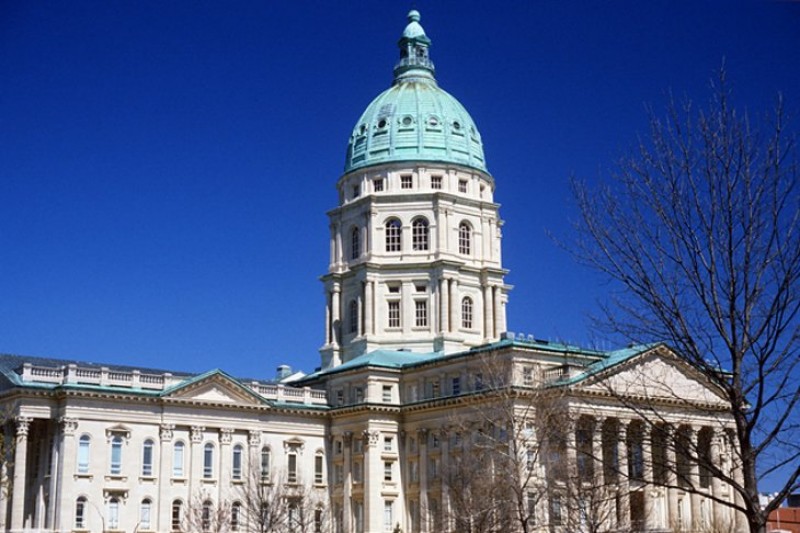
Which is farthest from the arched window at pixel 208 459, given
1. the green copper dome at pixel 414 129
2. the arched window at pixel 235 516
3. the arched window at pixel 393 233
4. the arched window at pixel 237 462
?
the green copper dome at pixel 414 129

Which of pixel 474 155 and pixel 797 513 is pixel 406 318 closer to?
pixel 474 155

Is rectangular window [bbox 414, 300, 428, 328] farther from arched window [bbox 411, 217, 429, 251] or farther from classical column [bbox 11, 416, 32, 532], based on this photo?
classical column [bbox 11, 416, 32, 532]

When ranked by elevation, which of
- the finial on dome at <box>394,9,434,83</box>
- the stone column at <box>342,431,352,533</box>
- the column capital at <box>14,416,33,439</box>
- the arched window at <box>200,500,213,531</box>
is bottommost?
the arched window at <box>200,500,213,531</box>

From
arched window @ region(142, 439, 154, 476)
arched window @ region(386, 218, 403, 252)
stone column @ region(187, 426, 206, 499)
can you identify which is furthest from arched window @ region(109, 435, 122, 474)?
arched window @ region(386, 218, 403, 252)

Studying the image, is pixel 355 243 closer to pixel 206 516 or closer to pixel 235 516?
pixel 235 516

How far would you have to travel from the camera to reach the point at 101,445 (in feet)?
302

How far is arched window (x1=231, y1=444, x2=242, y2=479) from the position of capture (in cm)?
9875

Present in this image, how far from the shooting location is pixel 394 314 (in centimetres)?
11294

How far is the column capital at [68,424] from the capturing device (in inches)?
3546

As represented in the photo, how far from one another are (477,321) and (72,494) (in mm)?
41704

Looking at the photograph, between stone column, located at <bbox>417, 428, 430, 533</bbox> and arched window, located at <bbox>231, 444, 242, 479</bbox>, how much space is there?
14913 mm

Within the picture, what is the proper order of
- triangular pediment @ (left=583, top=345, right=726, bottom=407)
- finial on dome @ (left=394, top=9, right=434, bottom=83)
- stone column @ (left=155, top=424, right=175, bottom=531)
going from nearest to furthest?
triangular pediment @ (left=583, top=345, right=726, bottom=407), stone column @ (left=155, top=424, right=175, bottom=531), finial on dome @ (left=394, top=9, right=434, bottom=83)

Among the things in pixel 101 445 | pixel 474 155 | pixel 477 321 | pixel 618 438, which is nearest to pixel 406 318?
pixel 477 321

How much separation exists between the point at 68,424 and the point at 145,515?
987 centimetres
